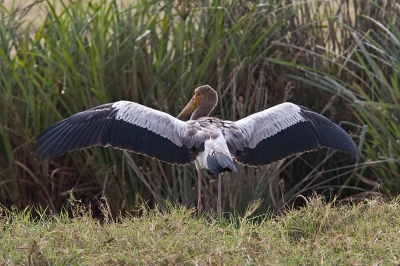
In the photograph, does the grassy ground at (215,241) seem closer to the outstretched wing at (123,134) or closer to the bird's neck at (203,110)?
the outstretched wing at (123,134)

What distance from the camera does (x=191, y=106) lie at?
17.8 ft

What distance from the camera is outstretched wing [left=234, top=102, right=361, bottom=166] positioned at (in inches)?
186

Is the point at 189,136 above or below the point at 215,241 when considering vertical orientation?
above

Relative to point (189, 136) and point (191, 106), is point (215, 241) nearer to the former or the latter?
point (189, 136)

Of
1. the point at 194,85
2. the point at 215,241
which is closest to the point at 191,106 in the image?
the point at 194,85

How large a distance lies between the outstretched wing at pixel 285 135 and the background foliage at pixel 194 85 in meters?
0.51

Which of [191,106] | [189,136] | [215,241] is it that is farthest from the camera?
[191,106]

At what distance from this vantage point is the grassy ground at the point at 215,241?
10.8ft

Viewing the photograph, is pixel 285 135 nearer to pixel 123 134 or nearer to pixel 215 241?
pixel 123 134

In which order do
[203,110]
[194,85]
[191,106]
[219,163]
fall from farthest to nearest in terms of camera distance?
1. [194,85]
2. [191,106]
3. [203,110]
4. [219,163]

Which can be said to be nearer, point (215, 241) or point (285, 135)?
point (215, 241)

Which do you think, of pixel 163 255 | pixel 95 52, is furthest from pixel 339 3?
pixel 163 255

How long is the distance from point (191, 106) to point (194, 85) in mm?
580

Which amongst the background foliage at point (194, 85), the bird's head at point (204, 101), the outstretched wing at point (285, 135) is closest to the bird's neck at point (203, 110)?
the bird's head at point (204, 101)
